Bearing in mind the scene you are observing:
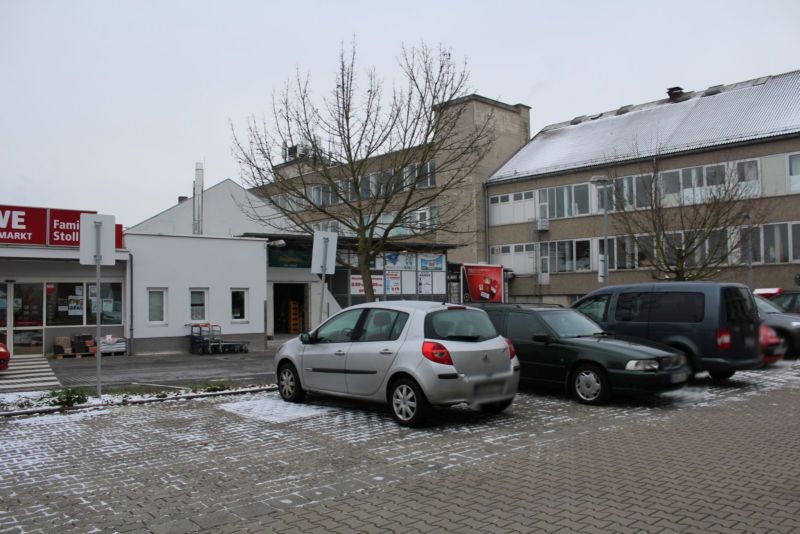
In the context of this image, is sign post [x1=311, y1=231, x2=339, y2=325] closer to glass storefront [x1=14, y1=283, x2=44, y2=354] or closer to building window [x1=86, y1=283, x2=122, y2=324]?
building window [x1=86, y1=283, x2=122, y2=324]

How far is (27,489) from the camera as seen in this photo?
5.74m

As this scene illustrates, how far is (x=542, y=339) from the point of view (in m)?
11.0

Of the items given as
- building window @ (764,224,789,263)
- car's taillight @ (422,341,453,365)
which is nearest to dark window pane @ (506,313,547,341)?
car's taillight @ (422,341,453,365)

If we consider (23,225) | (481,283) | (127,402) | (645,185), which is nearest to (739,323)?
(127,402)

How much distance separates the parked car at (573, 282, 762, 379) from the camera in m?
11.7

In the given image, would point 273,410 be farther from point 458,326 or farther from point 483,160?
point 483,160

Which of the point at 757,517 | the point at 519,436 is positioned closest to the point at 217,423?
the point at 519,436

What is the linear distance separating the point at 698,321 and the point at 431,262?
708 inches

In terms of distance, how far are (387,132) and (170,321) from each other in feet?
30.9

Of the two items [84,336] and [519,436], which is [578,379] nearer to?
[519,436]

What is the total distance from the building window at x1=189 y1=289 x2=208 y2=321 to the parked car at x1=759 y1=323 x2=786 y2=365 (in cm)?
1651

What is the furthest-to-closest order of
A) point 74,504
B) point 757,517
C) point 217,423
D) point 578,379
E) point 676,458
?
point 578,379
point 217,423
point 676,458
point 74,504
point 757,517

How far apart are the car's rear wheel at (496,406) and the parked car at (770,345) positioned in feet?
20.9

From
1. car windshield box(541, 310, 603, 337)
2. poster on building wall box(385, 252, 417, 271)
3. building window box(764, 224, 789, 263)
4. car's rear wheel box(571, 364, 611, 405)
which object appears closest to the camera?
car's rear wheel box(571, 364, 611, 405)
